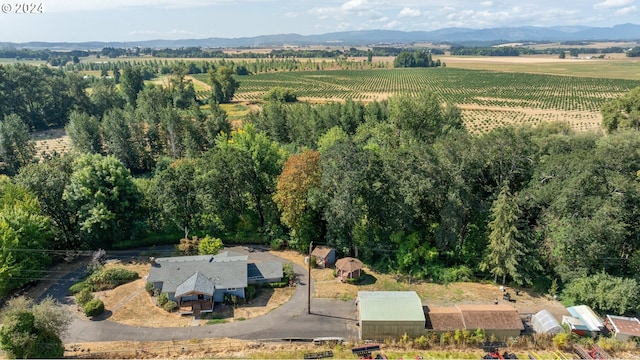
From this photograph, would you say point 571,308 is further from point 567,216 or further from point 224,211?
point 224,211

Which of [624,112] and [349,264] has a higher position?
[624,112]

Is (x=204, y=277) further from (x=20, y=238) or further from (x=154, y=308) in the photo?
(x=20, y=238)

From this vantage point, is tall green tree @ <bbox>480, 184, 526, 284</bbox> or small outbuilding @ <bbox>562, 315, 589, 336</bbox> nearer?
small outbuilding @ <bbox>562, 315, 589, 336</bbox>

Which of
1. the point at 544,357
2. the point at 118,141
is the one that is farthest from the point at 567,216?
the point at 118,141

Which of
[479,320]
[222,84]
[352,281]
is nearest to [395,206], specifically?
[352,281]

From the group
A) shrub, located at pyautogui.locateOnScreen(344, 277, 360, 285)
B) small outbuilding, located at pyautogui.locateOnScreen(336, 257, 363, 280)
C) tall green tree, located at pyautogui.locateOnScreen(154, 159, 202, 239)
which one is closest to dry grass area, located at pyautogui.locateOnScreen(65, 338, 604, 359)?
shrub, located at pyautogui.locateOnScreen(344, 277, 360, 285)

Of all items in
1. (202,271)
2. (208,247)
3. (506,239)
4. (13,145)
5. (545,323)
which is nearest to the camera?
(545,323)

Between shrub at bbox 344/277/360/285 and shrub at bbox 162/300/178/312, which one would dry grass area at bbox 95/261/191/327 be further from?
shrub at bbox 344/277/360/285
